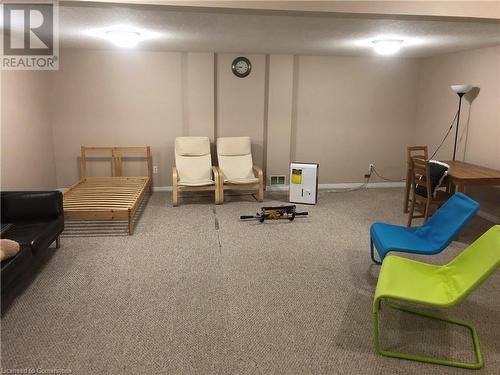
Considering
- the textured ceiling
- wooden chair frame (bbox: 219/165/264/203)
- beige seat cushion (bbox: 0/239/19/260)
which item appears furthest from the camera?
wooden chair frame (bbox: 219/165/264/203)

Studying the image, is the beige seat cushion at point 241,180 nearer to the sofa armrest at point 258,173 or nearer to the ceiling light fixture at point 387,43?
the sofa armrest at point 258,173

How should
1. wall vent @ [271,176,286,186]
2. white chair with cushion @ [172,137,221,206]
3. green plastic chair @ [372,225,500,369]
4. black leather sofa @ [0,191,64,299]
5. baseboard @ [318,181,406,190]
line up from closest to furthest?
green plastic chair @ [372,225,500,369] → black leather sofa @ [0,191,64,299] → white chair with cushion @ [172,137,221,206] → wall vent @ [271,176,286,186] → baseboard @ [318,181,406,190]

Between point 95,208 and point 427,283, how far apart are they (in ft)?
10.5

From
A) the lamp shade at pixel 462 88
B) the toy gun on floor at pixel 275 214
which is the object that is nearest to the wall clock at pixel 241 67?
the toy gun on floor at pixel 275 214

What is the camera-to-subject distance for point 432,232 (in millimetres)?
3162

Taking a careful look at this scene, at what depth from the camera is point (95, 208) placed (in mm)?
4215

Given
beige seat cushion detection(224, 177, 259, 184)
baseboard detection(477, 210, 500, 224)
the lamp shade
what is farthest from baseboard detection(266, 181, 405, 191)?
the lamp shade

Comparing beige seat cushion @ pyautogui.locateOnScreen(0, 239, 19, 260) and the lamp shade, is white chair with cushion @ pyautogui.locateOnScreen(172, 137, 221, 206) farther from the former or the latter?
the lamp shade

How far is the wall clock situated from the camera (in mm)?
5801

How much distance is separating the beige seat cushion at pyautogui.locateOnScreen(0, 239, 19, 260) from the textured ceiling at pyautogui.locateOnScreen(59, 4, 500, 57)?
5.32ft

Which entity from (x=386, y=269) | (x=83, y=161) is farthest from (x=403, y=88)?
(x=83, y=161)

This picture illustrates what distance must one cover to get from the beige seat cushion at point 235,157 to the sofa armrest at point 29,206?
2.51 meters

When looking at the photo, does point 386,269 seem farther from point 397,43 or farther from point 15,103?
point 15,103

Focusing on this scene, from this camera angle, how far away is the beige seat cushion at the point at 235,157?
18.8 ft
